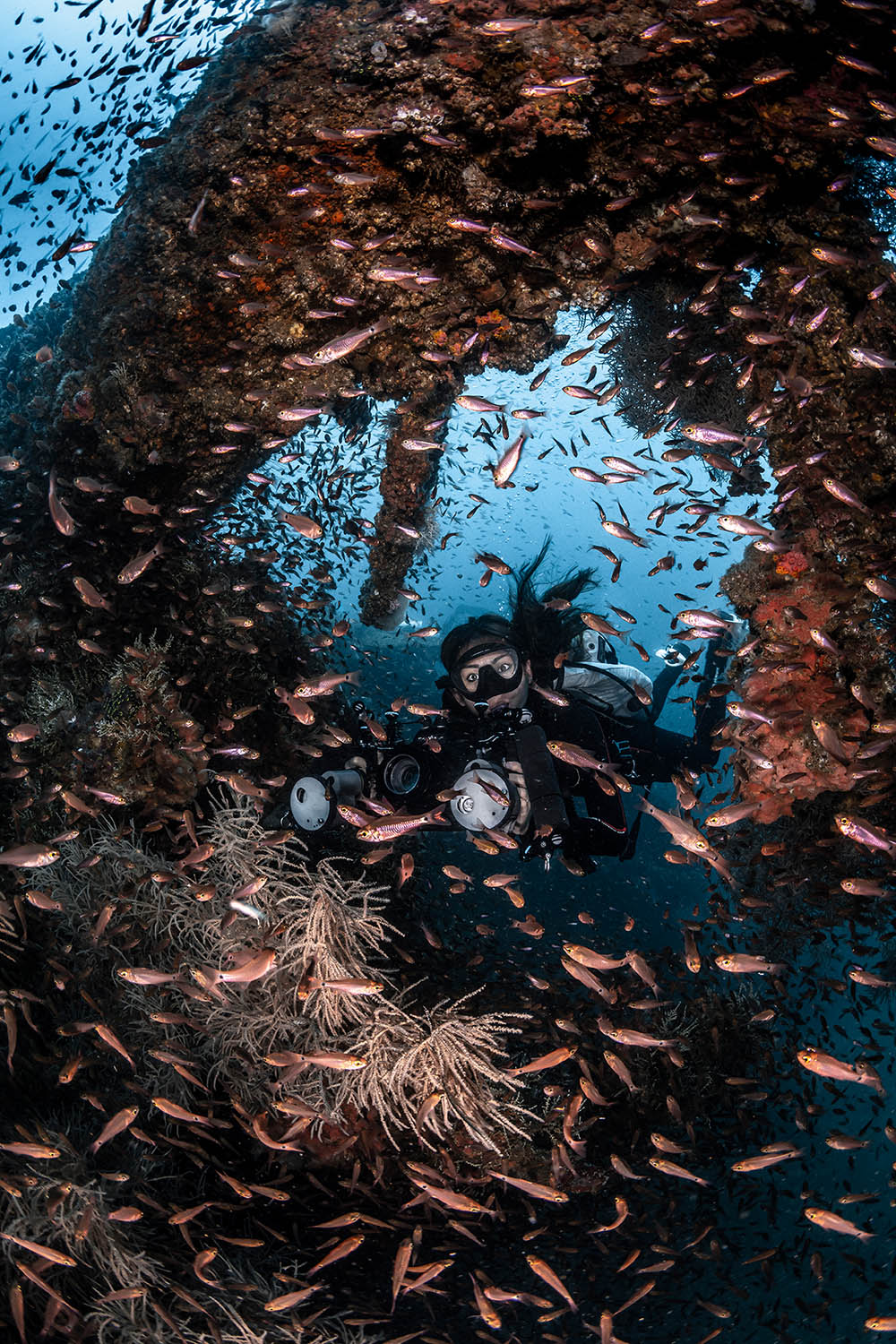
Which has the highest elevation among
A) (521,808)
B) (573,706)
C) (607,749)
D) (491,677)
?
(491,677)

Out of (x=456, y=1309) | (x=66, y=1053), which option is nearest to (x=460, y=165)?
(x=66, y=1053)

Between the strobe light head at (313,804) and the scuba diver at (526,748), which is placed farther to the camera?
the strobe light head at (313,804)

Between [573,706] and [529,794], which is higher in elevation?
[529,794]

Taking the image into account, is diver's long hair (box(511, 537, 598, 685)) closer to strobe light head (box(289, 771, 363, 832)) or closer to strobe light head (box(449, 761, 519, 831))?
strobe light head (box(449, 761, 519, 831))

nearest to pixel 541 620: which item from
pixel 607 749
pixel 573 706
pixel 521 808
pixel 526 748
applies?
pixel 573 706

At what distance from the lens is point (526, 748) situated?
5.02 metres

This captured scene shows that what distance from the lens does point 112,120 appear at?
6.38m

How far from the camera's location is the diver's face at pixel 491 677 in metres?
6.47

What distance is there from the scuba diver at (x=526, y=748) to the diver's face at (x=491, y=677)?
1cm

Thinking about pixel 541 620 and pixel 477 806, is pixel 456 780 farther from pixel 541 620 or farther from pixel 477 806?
pixel 541 620

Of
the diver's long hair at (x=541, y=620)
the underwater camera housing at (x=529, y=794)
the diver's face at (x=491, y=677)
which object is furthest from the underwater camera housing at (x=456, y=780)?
the diver's long hair at (x=541, y=620)

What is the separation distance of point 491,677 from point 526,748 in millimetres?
1556

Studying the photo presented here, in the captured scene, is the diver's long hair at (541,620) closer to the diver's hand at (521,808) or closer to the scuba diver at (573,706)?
the scuba diver at (573,706)

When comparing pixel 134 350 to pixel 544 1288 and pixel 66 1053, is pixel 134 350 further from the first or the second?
pixel 544 1288
